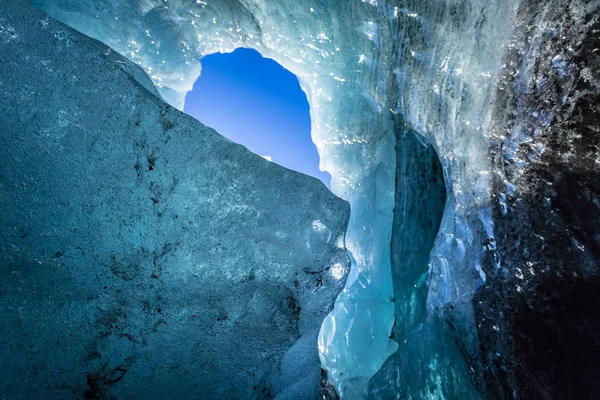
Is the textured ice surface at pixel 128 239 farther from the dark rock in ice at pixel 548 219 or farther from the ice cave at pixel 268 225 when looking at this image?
the dark rock in ice at pixel 548 219

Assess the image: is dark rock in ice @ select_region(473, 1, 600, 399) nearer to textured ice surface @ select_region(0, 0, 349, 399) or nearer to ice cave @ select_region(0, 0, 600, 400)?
ice cave @ select_region(0, 0, 600, 400)

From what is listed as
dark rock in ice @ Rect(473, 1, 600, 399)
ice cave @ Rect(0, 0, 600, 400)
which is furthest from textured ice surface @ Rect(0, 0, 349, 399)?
dark rock in ice @ Rect(473, 1, 600, 399)

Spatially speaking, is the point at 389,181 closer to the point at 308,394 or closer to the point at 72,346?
the point at 308,394

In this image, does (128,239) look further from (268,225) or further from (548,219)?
(548,219)

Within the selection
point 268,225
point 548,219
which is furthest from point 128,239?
point 548,219

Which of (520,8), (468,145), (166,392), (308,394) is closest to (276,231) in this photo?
(166,392)

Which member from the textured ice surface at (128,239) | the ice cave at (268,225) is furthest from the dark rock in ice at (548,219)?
the textured ice surface at (128,239)

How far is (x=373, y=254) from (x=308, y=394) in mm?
2129

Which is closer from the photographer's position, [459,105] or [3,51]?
[3,51]

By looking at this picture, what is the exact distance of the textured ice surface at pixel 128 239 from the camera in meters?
1.67

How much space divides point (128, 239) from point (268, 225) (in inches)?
35.2

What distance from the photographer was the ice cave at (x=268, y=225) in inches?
66.1

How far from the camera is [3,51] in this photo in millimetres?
1618

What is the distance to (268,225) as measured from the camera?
226cm
